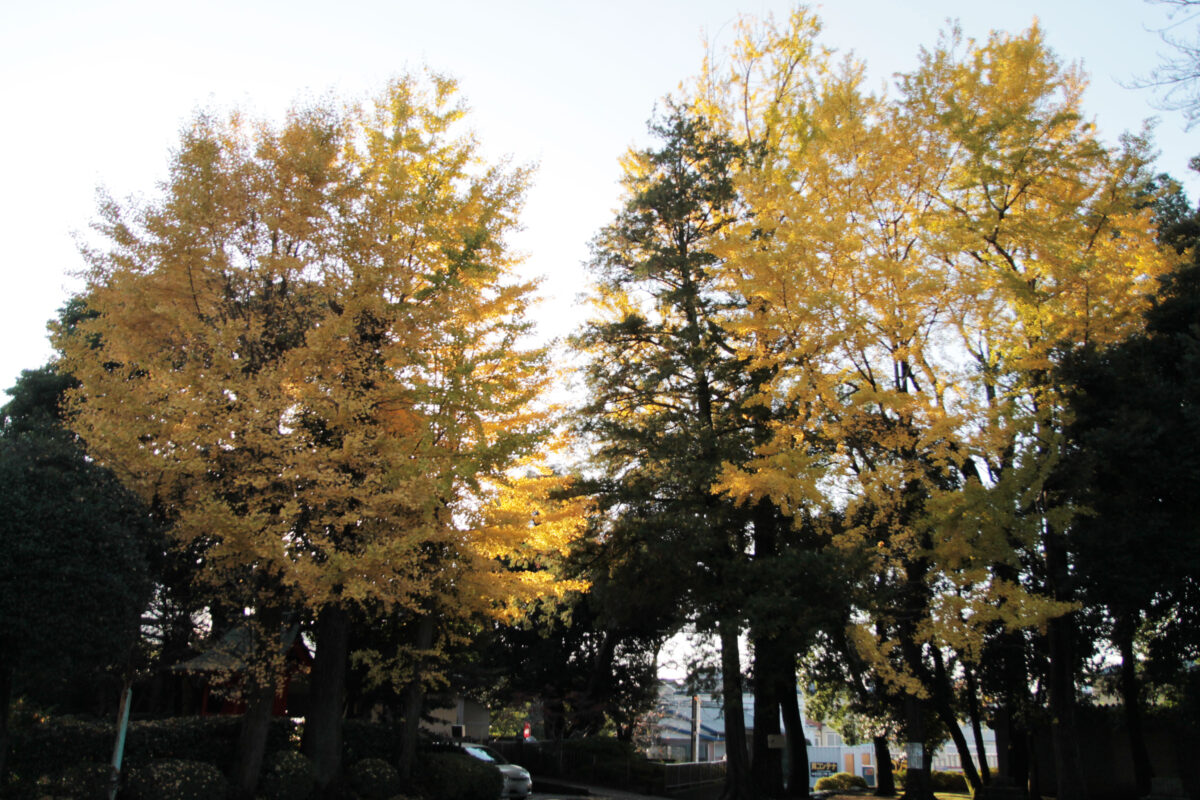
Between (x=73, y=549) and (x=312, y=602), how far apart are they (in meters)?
2.43

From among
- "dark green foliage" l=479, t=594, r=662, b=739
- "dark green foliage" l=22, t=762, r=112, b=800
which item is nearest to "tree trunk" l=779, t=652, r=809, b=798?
"dark green foliage" l=479, t=594, r=662, b=739

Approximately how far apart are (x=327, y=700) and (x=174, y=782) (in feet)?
8.36

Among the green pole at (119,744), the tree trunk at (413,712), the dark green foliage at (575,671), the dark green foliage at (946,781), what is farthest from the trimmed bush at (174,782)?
the dark green foliage at (946,781)

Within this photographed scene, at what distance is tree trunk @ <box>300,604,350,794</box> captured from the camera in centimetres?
1141

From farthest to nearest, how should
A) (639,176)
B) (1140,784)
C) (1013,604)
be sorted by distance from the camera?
1. (639,176)
2. (1140,784)
3. (1013,604)

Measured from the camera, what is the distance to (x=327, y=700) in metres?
11.7

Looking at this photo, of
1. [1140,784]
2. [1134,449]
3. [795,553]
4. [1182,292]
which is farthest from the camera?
[1140,784]

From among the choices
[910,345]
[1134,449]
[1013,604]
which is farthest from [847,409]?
[1134,449]

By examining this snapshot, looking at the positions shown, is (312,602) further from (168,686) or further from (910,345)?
(168,686)

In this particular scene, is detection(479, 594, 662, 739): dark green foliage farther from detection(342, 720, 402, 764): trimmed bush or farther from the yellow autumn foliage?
the yellow autumn foliage

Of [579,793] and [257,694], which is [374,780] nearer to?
[257,694]

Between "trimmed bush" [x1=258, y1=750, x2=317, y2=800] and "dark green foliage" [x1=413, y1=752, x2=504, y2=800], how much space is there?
278cm

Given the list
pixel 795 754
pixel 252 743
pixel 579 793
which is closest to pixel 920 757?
pixel 252 743

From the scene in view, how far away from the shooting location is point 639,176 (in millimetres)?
19031
